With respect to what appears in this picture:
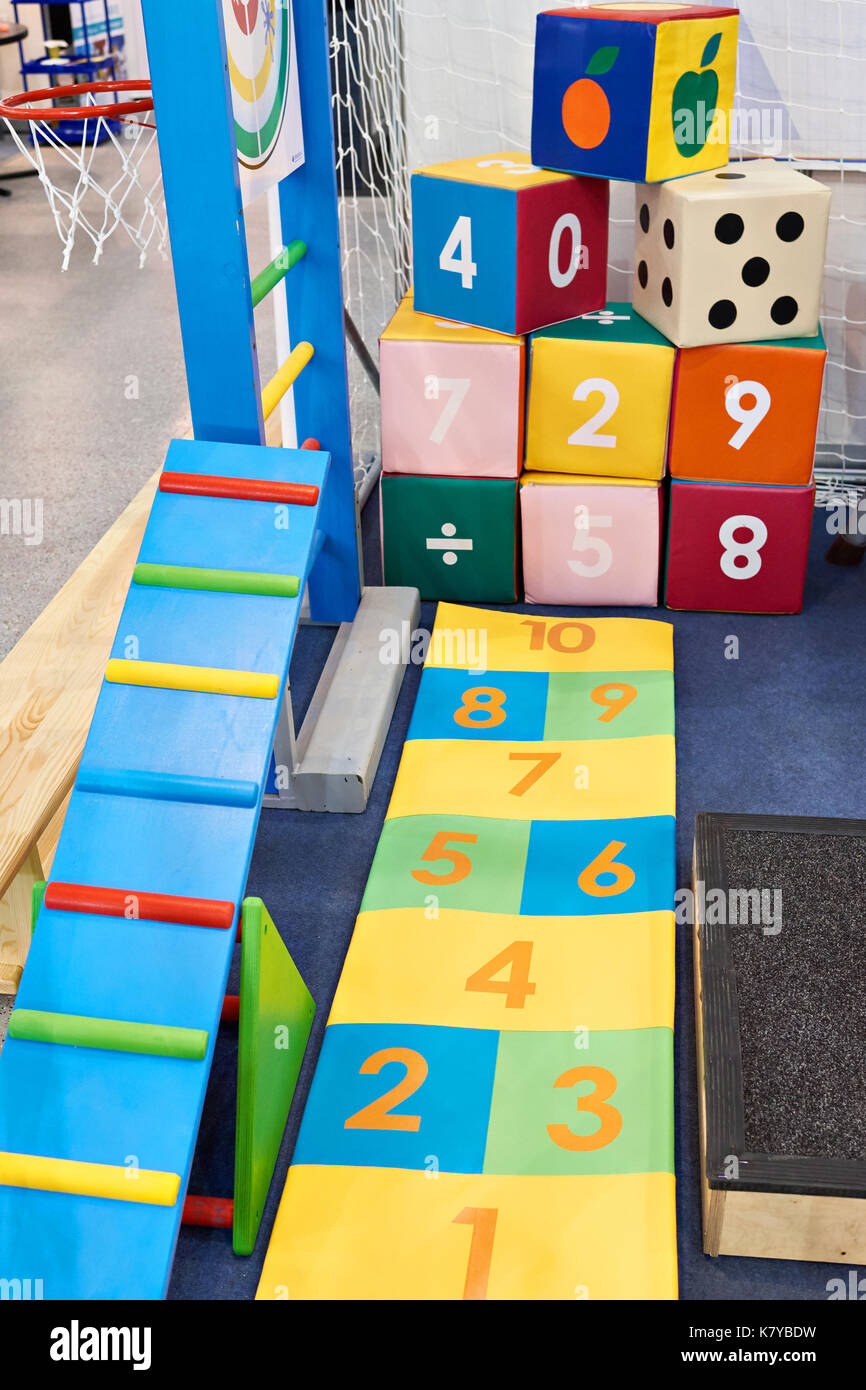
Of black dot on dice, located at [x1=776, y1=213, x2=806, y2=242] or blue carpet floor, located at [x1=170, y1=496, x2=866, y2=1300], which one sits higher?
black dot on dice, located at [x1=776, y1=213, x2=806, y2=242]

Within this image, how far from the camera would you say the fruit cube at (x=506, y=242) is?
2.38m

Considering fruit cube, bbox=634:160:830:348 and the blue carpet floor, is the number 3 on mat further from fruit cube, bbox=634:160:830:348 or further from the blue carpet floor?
fruit cube, bbox=634:160:830:348

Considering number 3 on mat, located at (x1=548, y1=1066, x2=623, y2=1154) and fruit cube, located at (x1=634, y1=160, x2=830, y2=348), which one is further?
fruit cube, located at (x1=634, y1=160, x2=830, y2=348)

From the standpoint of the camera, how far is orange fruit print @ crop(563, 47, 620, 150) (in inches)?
90.4

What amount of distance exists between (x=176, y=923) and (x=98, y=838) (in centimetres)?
16

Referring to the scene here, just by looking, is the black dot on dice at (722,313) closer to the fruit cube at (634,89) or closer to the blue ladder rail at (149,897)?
the fruit cube at (634,89)

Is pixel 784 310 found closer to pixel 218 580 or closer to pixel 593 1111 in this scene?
pixel 218 580

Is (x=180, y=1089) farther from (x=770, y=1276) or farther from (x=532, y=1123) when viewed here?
(x=770, y=1276)

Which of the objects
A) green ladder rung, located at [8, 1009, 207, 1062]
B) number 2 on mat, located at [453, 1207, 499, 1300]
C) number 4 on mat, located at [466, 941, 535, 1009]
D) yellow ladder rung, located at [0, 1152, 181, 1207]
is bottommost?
number 2 on mat, located at [453, 1207, 499, 1300]

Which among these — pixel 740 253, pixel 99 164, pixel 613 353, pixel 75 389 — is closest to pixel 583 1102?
pixel 613 353

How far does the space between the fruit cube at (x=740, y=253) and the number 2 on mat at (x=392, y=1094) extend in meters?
1.49

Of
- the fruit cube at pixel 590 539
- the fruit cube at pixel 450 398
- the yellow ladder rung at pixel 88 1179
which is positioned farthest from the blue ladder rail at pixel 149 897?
the fruit cube at pixel 590 539

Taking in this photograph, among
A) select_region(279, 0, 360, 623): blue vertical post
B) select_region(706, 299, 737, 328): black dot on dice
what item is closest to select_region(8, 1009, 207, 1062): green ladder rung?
select_region(279, 0, 360, 623): blue vertical post

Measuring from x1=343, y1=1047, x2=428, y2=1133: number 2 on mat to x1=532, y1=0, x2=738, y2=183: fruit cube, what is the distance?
168cm
